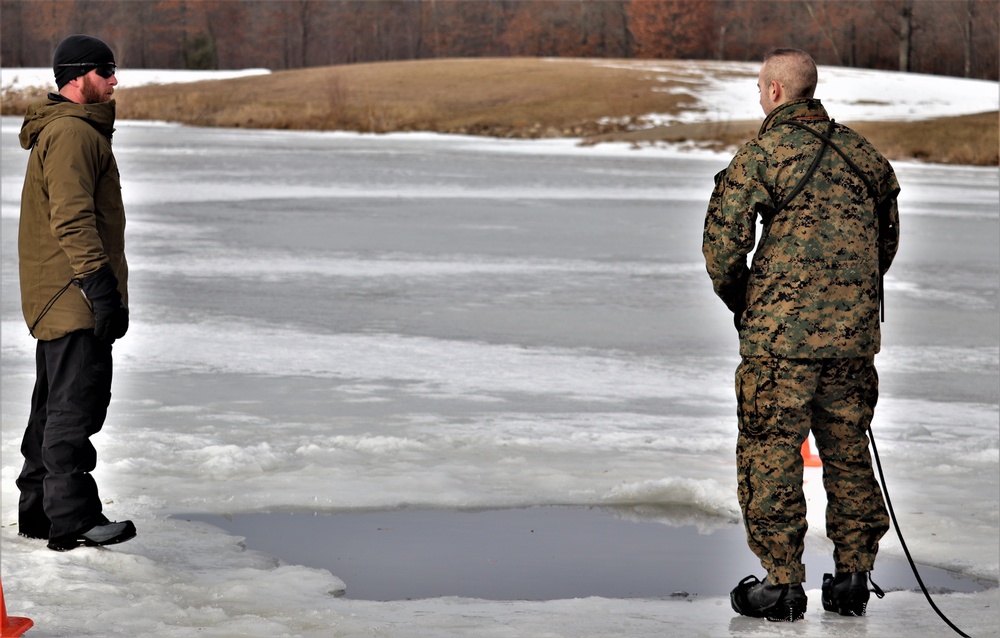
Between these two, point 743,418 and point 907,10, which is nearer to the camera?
point 743,418

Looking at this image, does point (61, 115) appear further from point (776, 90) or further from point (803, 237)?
point (803, 237)

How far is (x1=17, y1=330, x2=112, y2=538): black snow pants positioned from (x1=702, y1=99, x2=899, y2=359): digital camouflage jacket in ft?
6.86

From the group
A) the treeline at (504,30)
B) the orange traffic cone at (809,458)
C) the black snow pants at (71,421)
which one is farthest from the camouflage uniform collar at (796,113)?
the treeline at (504,30)

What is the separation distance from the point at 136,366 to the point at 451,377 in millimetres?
1933

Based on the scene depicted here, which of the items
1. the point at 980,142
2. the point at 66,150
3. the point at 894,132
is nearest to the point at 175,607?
the point at 66,150

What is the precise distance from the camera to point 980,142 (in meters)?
36.2

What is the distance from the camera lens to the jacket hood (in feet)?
14.8

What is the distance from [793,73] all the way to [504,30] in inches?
3872

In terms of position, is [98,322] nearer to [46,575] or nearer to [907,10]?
[46,575]

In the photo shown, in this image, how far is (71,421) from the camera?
4.57 meters

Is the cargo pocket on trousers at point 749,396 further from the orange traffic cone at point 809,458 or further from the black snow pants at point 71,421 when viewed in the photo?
the black snow pants at point 71,421

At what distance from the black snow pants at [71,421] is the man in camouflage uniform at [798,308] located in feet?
6.84

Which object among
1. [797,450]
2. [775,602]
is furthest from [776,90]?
[775,602]

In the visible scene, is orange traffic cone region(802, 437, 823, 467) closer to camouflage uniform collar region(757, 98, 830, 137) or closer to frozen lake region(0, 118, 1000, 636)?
frozen lake region(0, 118, 1000, 636)
